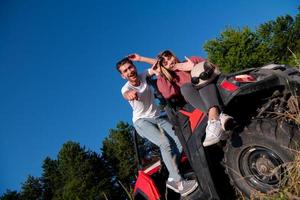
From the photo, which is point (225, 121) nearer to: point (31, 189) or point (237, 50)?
point (237, 50)

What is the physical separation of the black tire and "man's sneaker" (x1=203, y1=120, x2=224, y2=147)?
24 centimetres

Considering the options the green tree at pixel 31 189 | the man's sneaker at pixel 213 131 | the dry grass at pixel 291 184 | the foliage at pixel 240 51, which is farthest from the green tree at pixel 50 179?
the dry grass at pixel 291 184

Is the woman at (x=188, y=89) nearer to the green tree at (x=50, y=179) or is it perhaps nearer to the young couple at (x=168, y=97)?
the young couple at (x=168, y=97)

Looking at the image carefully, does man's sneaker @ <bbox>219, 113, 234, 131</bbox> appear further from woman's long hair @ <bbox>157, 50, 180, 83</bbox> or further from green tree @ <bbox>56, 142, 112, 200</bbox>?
green tree @ <bbox>56, 142, 112, 200</bbox>

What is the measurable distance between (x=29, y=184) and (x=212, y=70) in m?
53.7

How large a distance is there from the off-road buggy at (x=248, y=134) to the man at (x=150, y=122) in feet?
1.83

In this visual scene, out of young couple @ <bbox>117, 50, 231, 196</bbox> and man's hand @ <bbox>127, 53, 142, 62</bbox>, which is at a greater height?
man's hand @ <bbox>127, 53, 142, 62</bbox>

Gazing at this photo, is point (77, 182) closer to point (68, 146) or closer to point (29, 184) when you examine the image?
point (68, 146)

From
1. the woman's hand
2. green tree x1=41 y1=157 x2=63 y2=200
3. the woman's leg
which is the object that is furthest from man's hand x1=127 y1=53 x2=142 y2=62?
green tree x1=41 y1=157 x2=63 y2=200

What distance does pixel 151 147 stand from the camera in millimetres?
7109

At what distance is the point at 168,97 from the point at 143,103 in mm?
992

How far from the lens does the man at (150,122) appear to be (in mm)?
5605

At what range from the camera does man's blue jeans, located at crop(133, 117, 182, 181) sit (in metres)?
5.70

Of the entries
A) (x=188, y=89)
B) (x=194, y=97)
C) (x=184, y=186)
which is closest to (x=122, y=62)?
(x=188, y=89)
